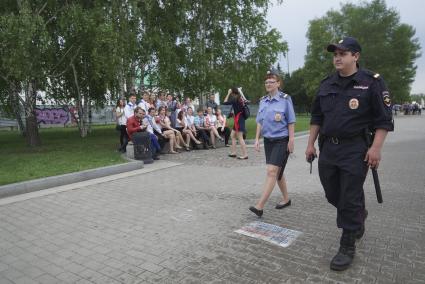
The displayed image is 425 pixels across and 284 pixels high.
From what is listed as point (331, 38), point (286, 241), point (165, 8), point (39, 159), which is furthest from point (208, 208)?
Result: point (331, 38)

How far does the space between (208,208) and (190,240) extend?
1.38 metres

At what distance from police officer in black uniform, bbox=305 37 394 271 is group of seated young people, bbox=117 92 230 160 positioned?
7540 millimetres

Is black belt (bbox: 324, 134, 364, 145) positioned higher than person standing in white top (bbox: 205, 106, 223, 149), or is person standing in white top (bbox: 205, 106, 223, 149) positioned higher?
black belt (bbox: 324, 134, 364, 145)

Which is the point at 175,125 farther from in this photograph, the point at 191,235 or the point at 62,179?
the point at 191,235

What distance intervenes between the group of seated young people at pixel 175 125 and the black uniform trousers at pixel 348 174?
7.49 meters

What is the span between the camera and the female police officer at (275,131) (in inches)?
206

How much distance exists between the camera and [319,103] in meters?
4.00

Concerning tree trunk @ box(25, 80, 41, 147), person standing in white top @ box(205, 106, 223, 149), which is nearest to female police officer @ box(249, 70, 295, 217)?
person standing in white top @ box(205, 106, 223, 149)

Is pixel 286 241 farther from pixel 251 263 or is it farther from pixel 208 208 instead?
pixel 208 208

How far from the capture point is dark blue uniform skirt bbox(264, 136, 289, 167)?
207 inches

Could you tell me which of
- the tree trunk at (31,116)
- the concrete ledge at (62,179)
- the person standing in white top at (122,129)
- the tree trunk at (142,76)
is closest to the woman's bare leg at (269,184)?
the concrete ledge at (62,179)

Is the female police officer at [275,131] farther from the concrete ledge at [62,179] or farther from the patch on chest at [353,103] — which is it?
the concrete ledge at [62,179]

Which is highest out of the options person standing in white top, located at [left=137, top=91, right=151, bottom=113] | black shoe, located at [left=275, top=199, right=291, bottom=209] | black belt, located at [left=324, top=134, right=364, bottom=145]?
person standing in white top, located at [left=137, top=91, right=151, bottom=113]

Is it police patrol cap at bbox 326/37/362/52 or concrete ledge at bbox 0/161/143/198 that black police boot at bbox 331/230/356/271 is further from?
concrete ledge at bbox 0/161/143/198
